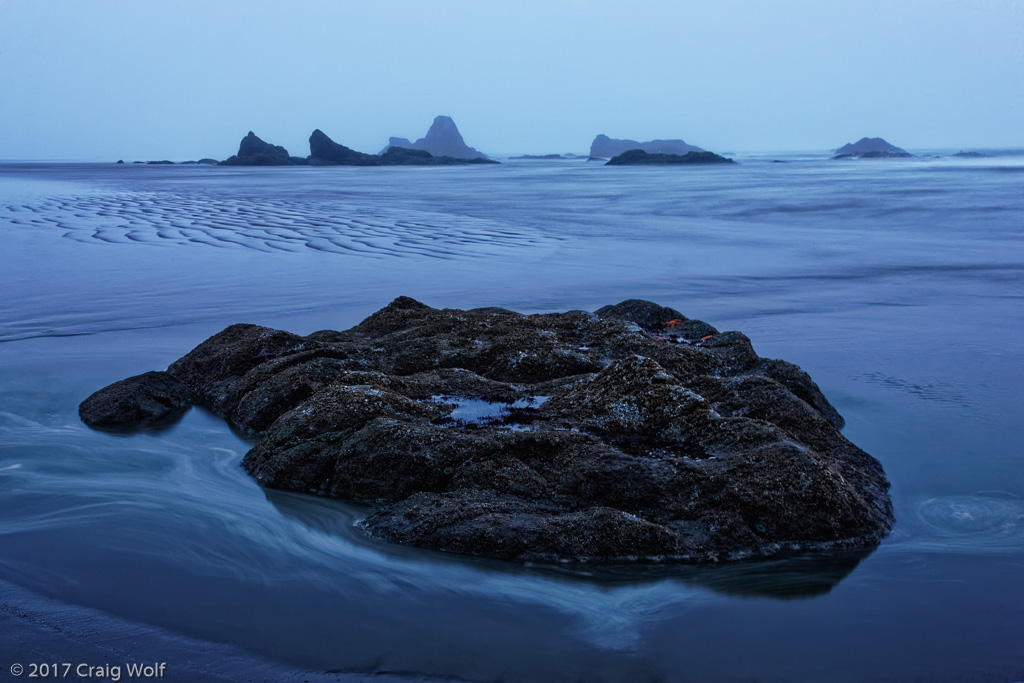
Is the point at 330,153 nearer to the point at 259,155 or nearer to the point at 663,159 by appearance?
the point at 259,155

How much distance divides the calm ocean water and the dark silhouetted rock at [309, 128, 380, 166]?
121 metres

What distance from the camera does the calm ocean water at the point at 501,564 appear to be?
379 cm

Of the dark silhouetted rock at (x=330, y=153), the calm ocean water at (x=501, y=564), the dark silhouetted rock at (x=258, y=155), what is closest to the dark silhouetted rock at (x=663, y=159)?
the dark silhouetted rock at (x=330, y=153)

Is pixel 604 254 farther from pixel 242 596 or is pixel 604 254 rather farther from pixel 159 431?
pixel 242 596

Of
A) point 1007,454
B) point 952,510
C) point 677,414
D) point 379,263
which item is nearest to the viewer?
point 952,510

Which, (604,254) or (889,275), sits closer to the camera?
(889,275)

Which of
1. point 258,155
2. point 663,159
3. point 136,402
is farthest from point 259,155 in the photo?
point 136,402

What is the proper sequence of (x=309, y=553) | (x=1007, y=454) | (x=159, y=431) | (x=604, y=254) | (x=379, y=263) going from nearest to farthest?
(x=309, y=553) → (x=1007, y=454) → (x=159, y=431) → (x=379, y=263) → (x=604, y=254)

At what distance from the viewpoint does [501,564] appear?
439 cm

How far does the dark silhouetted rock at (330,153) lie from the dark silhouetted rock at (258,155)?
174 inches

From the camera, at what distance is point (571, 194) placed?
4097cm

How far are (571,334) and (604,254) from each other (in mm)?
10504

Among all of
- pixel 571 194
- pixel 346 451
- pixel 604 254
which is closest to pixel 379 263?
pixel 604 254

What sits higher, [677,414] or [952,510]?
[677,414]
